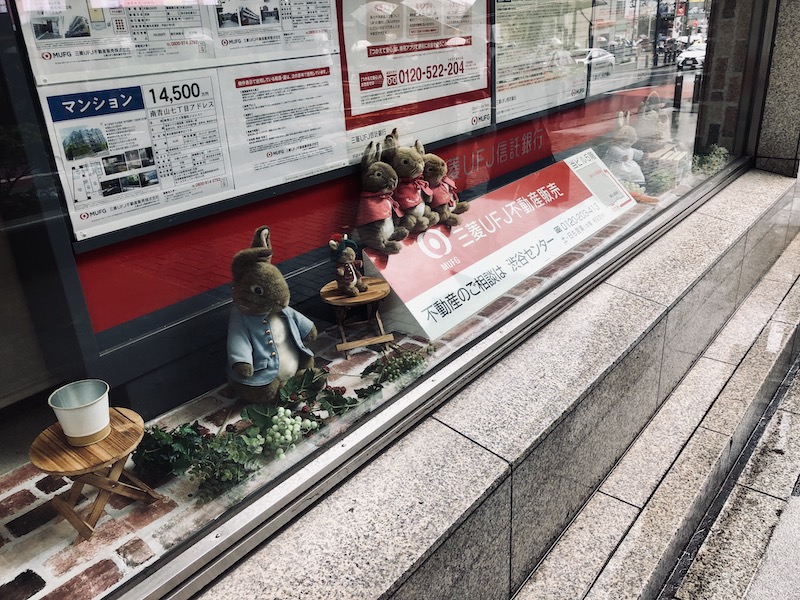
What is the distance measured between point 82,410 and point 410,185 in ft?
6.22

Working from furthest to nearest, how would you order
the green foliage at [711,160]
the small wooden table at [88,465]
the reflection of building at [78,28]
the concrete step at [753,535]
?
the green foliage at [711,160] < the concrete step at [753,535] < the reflection of building at [78,28] < the small wooden table at [88,465]

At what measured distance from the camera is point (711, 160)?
558 centimetres

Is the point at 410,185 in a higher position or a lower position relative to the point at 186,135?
lower

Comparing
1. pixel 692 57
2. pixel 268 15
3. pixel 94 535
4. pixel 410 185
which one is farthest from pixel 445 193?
pixel 692 57

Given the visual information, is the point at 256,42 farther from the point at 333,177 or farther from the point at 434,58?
the point at 434,58

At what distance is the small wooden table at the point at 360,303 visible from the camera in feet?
9.40

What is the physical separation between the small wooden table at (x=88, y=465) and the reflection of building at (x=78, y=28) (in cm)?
116

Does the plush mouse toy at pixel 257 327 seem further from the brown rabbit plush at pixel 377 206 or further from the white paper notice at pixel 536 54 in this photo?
the white paper notice at pixel 536 54

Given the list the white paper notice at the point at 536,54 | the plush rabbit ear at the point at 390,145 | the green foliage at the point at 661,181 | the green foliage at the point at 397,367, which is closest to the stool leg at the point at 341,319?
the green foliage at the point at 397,367

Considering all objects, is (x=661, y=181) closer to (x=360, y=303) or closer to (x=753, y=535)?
(x=753, y=535)

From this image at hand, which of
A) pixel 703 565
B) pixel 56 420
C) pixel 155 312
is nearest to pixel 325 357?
pixel 155 312

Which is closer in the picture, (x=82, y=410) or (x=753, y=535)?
(x=82, y=410)

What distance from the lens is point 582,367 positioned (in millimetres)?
2953

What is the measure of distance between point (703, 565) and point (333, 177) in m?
2.36
